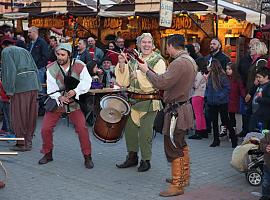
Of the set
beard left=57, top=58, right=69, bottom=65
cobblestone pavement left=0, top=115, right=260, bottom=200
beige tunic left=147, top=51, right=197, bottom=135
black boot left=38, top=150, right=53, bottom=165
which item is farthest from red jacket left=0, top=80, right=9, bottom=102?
beige tunic left=147, top=51, right=197, bottom=135

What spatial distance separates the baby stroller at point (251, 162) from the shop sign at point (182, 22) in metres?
8.09

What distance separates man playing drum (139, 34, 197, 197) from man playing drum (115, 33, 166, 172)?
25.8 inches

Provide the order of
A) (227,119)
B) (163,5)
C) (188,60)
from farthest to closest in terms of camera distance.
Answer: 1. (163,5)
2. (227,119)
3. (188,60)

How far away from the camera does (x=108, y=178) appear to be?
19.8 feet

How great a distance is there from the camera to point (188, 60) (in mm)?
5324

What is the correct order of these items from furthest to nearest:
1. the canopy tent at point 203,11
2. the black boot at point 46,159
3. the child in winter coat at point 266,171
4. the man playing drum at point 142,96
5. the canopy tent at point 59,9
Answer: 1. the canopy tent at point 59,9
2. the canopy tent at point 203,11
3. the black boot at point 46,159
4. the man playing drum at point 142,96
5. the child in winter coat at point 266,171

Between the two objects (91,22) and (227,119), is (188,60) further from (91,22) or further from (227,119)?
(91,22)

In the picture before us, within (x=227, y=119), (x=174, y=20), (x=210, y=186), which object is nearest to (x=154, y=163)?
(x=210, y=186)

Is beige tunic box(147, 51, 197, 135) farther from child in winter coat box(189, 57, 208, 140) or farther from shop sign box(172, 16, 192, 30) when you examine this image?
shop sign box(172, 16, 192, 30)

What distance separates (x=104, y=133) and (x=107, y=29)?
9.97m

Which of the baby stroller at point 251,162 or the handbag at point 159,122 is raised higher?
the handbag at point 159,122

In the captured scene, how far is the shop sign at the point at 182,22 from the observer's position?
13.5 metres

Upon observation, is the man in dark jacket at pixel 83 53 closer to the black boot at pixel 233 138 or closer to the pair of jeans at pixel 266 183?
the black boot at pixel 233 138

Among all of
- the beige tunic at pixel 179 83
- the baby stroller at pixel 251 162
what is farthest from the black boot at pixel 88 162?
the baby stroller at pixel 251 162
